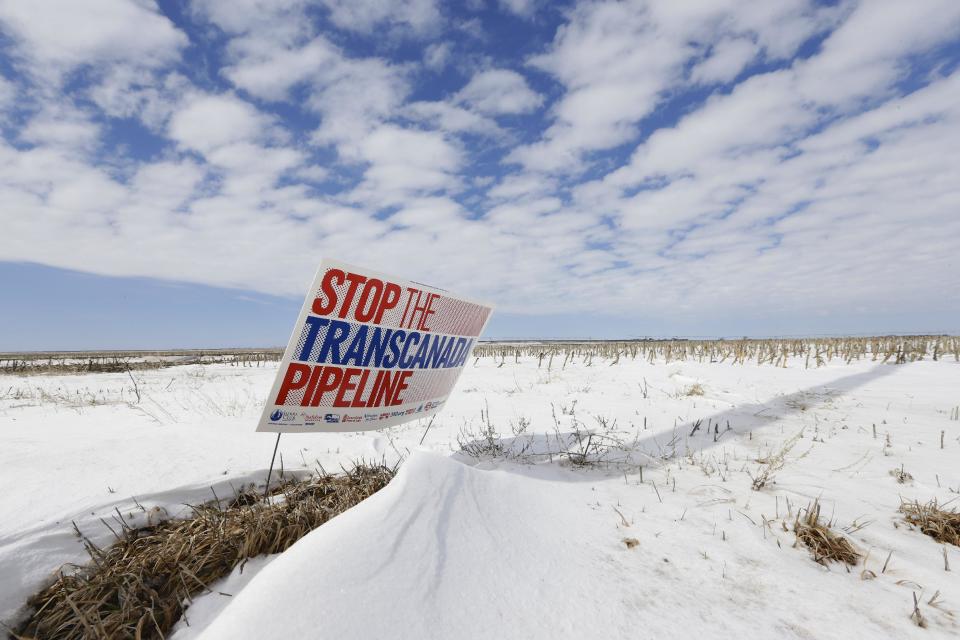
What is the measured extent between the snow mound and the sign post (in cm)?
96

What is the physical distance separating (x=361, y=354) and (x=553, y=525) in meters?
1.82

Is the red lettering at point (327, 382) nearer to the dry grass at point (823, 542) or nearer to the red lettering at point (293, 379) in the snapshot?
the red lettering at point (293, 379)

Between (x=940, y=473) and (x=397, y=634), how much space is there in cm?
442

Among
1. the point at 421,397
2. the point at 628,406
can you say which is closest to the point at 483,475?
the point at 421,397

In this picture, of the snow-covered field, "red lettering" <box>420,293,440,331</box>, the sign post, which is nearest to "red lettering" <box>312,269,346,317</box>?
the sign post

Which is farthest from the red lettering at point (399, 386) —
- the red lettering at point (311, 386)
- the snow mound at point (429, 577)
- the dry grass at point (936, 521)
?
the dry grass at point (936, 521)

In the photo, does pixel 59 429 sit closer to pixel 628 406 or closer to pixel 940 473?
pixel 628 406

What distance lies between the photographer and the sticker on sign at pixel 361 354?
282cm

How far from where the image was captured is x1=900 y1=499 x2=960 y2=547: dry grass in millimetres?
2293

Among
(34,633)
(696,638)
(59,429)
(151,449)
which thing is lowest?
(59,429)

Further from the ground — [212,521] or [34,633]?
[212,521]

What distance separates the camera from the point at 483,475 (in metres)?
2.83

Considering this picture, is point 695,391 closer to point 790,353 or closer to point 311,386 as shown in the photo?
point 311,386

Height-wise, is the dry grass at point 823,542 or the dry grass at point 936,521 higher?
the dry grass at point 936,521
